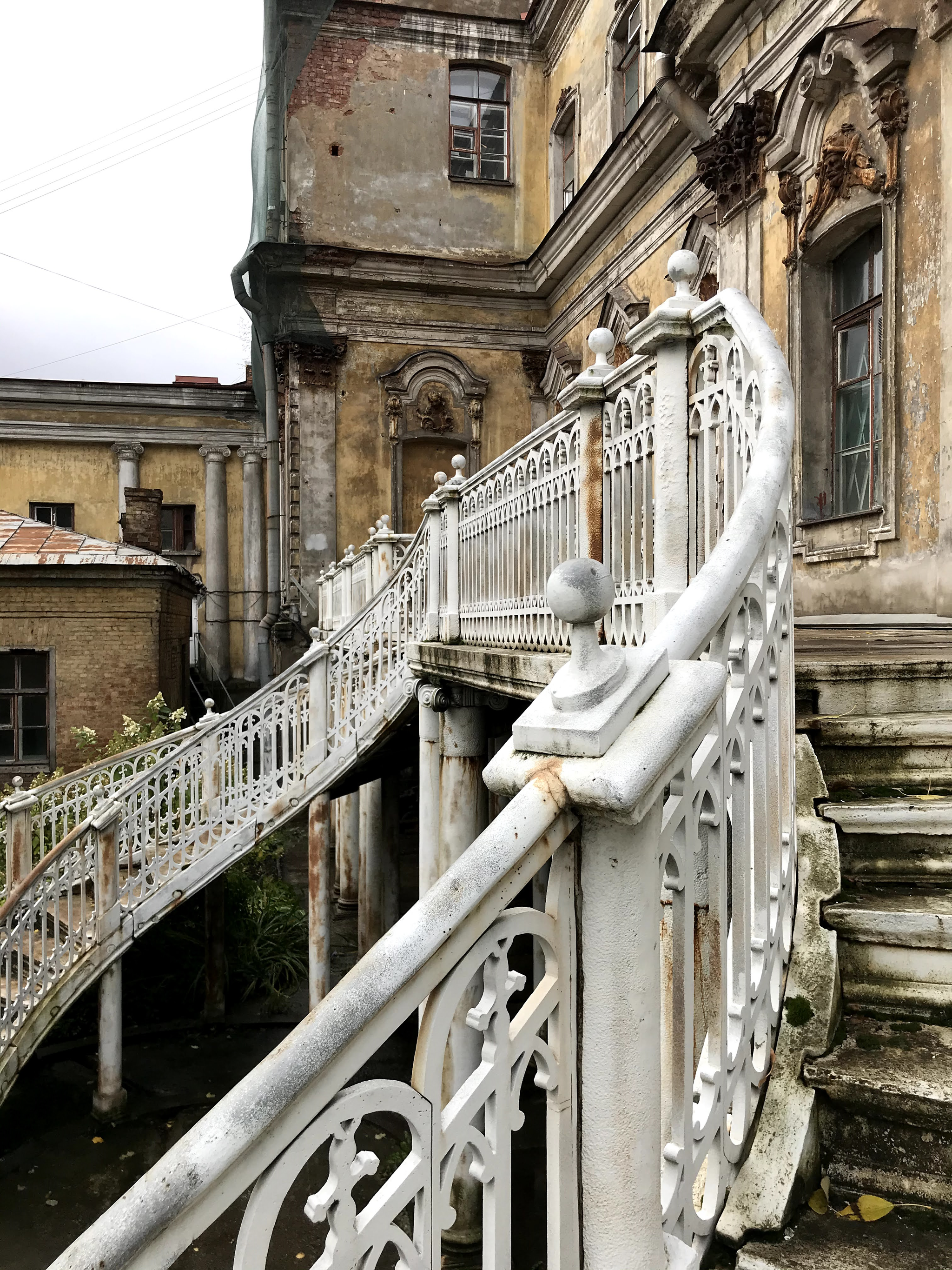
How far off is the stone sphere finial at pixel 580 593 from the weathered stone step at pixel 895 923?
4.79 feet

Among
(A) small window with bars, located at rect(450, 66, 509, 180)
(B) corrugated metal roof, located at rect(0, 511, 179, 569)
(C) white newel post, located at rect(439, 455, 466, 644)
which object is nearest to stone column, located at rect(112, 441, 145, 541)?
(B) corrugated metal roof, located at rect(0, 511, 179, 569)

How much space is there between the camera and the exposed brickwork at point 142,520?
1712 centimetres

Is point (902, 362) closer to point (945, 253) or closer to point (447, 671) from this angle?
point (945, 253)

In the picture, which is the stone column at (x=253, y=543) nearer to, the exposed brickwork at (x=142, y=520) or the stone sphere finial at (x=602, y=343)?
the exposed brickwork at (x=142, y=520)

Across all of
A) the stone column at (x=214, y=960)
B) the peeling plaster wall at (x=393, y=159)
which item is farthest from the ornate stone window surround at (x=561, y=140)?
the stone column at (x=214, y=960)

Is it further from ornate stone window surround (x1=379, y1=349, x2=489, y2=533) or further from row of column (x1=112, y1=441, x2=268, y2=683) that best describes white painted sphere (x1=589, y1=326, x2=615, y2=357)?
row of column (x1=112, y1=441, x2=268, y2=683)

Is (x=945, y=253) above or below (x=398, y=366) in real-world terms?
below

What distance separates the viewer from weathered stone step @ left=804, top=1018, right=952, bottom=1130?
2.04 meters

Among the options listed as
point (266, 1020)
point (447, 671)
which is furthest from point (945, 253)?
point (266, 1020)

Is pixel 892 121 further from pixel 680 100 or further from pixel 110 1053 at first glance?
pixel 110 1053

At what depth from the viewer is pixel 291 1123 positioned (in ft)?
4.04

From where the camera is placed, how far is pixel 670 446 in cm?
337

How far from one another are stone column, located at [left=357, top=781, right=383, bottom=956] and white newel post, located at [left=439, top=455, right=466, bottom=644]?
4.42m

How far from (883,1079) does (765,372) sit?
72.1 inches
